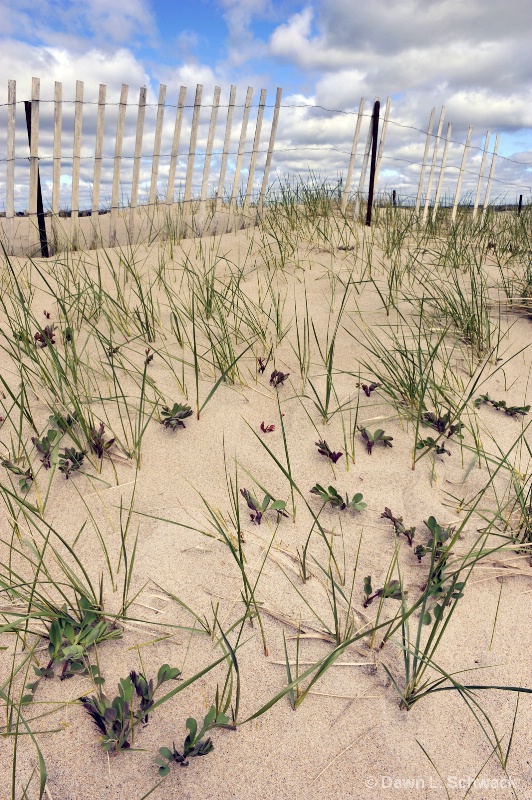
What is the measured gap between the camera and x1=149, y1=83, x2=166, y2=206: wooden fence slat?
660 cm

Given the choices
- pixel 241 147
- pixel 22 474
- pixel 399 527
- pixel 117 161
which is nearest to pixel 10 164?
pixel 117 161

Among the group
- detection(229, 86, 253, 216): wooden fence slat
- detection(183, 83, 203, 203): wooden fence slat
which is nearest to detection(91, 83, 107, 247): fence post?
detection(183, 83, 203, 203): wooden fence slat

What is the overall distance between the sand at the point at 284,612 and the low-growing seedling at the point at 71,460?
45 millimetres

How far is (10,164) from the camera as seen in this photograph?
607cm

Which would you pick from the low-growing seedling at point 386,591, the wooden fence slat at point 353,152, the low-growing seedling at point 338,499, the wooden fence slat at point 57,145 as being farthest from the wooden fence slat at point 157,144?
the low-growing seedling at point 386,591

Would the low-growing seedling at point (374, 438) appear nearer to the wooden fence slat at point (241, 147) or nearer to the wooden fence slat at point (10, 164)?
the wooden fence slat at point (10, 164)

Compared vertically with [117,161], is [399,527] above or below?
below

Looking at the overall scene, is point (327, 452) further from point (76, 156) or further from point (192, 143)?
point (192, 143)

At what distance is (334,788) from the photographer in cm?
129

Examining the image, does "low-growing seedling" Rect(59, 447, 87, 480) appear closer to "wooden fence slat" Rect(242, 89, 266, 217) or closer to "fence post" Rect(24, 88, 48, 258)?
"fence post" Rect(24, 88, 48, 258)

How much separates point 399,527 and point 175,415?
1221mm

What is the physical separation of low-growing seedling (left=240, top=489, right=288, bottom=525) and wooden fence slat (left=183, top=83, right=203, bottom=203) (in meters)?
5.96

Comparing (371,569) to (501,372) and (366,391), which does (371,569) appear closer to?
(366,391)

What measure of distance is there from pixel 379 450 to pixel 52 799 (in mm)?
1787
